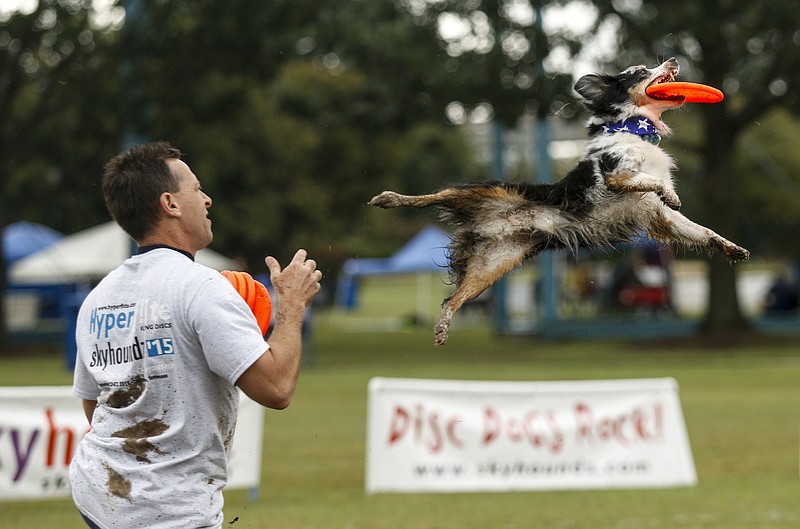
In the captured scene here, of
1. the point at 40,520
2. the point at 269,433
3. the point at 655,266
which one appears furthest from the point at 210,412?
the point at 655,266

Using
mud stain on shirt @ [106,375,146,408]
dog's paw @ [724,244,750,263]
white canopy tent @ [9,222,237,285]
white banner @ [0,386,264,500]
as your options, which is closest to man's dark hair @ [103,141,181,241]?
mud stain on shirt @ [106,375,146,408]

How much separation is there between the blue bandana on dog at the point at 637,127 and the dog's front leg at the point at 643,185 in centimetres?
20

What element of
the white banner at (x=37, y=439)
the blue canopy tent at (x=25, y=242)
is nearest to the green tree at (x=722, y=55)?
the blue canopy tent at (x=25, y=242)

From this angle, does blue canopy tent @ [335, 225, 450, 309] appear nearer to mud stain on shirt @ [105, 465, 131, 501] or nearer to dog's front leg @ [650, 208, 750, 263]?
dog's front leg @ [650, 208, 750, 263]

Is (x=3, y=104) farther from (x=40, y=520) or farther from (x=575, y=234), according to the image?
(x=575, y=234)

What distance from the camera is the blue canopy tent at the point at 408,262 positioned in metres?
5.91

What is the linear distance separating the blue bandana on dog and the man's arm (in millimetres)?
1363

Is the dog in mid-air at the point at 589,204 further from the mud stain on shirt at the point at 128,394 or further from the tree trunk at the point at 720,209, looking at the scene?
the tree trunk at the point at 720,209

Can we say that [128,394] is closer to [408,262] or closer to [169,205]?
[169,205]

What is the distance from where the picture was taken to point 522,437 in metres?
12.3

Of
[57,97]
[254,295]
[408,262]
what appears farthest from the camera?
[408,262]

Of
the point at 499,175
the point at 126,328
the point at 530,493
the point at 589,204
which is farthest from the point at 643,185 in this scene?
the point at 499,175

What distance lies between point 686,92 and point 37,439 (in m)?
7.77

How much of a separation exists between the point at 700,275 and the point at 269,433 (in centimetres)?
5755
